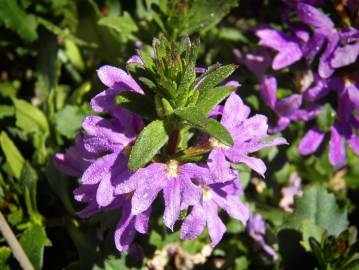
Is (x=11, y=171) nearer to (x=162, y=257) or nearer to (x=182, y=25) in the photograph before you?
(x=162, y=257)

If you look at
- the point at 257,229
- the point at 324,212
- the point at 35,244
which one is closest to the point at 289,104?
the point at 324,212

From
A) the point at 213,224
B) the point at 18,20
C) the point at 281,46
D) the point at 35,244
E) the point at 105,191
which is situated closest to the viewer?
the point at 105,191

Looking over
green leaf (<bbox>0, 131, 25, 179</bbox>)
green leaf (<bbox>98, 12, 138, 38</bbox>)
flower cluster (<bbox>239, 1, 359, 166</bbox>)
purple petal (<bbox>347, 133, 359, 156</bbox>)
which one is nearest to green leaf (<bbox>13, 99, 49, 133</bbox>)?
green leaf (<bbox>0, 131, 25, 179</bbox>)

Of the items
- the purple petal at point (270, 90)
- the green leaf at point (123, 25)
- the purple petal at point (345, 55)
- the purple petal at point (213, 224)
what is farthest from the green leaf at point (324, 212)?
the green leaf at point (123, 25)

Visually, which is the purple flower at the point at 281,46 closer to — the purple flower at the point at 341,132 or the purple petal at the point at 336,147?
the purple flower at the point at 341,132

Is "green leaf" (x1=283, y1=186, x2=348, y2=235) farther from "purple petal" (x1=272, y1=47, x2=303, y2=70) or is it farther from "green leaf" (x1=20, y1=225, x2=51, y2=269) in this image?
"green leaf" (x1=20, y1=225, x2=51, y2=269)

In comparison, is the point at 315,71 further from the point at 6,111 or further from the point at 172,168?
the point at 6,111
